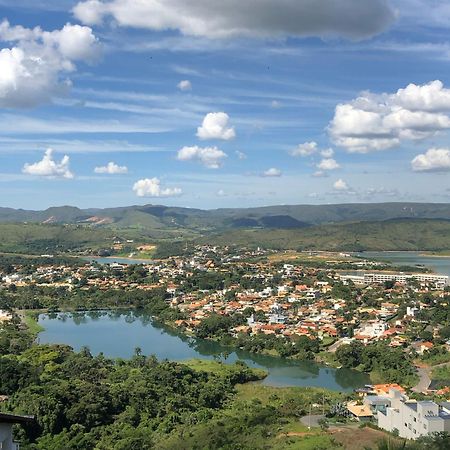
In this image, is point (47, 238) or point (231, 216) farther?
point (231, 216)

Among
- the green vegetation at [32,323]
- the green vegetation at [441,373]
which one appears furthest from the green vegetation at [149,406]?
the green vegetation at [32,323]

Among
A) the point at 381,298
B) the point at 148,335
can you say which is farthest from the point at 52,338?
the point at 381,298

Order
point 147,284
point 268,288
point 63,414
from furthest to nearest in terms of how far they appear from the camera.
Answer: point 147,284
point 268,288
point 63,414

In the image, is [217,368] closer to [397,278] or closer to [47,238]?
[397,278]

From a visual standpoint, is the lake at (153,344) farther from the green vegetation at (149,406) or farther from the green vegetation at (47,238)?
the green vegetation at (47,238)

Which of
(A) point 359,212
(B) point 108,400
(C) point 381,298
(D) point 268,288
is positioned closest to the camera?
(B) point 108,400

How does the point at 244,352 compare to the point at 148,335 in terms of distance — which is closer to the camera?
the point at 244,352

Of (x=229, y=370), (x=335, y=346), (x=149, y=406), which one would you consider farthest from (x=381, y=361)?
(x=149, y=406)

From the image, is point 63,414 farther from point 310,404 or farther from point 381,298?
point 381,298
